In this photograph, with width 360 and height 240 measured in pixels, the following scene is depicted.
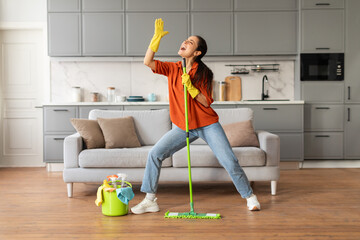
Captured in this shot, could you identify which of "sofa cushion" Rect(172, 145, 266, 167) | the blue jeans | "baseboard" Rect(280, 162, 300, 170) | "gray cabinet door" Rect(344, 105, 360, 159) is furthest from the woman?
"gray cabinet door" Rect(344, 105, 360, 159)

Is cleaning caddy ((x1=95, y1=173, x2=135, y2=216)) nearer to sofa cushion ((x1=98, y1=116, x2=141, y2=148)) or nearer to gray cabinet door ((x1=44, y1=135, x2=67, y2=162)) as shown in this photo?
sofa cushion ((x1=98, y1=116, x2=141, y2=148))

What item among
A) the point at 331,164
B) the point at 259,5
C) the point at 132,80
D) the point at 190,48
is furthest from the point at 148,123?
the point at 331,164

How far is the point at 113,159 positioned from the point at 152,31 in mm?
2420

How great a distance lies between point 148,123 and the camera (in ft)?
13.3

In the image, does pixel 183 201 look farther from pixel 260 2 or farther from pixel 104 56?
pixel 260 2

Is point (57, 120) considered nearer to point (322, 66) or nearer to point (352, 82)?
point (322, 66)

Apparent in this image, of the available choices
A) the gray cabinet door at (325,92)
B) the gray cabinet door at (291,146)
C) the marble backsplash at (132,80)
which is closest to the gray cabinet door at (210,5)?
the marble backsplash at (132,80)

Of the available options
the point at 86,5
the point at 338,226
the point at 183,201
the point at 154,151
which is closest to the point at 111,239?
the point at 154,151

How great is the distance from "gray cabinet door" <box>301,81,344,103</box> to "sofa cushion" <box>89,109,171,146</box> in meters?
2.17

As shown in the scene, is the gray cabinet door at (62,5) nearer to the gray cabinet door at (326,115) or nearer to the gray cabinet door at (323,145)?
the gray cabinet door at (326,115)

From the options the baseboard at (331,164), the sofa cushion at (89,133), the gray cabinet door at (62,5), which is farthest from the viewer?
the baseboard at (331,164)

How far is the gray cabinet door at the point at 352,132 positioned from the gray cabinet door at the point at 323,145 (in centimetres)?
8

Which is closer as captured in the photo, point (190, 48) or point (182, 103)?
point (190, 48)

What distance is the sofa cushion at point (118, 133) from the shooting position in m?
3.71
